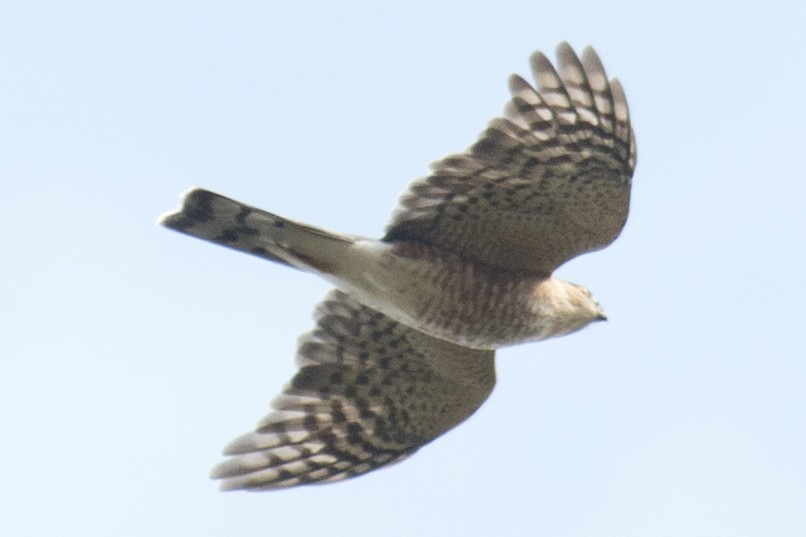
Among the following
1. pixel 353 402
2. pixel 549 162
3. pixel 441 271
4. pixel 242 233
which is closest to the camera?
pixel 549 162

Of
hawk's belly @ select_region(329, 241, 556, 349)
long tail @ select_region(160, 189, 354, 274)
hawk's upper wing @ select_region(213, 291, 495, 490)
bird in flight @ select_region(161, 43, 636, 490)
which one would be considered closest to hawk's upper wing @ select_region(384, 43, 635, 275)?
bird in flight @ select_region(161, 43, 636, 490)

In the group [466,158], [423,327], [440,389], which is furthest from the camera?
[440,389]

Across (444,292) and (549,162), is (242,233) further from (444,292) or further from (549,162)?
(549,162)

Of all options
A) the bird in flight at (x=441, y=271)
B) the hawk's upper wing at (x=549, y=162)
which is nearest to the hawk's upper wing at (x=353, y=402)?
the bird in flight at (x=441, y=271)

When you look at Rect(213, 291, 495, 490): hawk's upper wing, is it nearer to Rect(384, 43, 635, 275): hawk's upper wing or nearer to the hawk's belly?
the hawk's belly

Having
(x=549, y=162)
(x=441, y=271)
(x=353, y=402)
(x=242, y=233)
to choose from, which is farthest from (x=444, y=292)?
(x=353, y=402)

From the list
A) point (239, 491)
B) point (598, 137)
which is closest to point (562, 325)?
point (598, 137)

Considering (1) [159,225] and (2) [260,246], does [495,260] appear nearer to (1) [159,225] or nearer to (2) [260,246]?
(2) [260,246]
